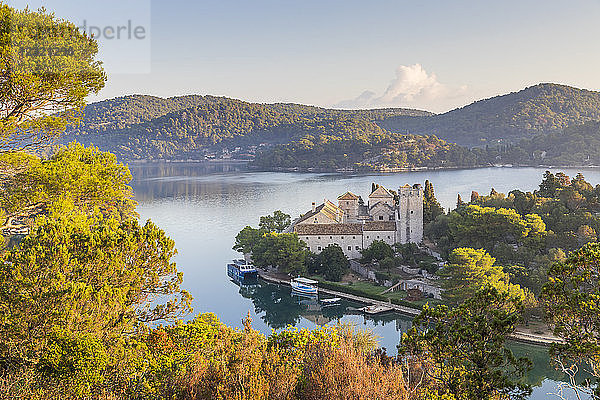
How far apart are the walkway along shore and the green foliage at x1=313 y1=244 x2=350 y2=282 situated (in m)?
1.33

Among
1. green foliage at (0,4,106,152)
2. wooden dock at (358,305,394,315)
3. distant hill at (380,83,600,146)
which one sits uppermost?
distant hill at (380,83,600,146)

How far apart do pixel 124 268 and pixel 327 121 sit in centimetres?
16575

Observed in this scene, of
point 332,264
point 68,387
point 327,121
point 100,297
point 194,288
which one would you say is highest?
point 327,121

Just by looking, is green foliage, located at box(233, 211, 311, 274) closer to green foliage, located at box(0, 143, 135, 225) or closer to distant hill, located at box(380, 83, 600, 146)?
green foliage, located at box(0, 143, 135, 225)

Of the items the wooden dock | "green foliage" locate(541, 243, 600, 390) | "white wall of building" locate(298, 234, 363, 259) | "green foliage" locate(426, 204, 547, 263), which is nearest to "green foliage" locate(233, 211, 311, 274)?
"white wall of building" locate(298, 234, 363, 259)

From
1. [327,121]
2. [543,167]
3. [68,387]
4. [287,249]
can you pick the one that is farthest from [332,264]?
[327,121]

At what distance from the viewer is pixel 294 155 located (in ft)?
439

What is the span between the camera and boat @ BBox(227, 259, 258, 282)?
34.3 meters

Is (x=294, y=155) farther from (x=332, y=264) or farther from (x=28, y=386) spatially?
(x=28, y=386)

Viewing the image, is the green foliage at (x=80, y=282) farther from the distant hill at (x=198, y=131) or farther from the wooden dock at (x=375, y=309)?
the distant hill at (x=198, y=131)

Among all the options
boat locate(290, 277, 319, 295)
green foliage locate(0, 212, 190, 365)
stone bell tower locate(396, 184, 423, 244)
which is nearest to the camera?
green foliage locate(0, 212, 190, 365)

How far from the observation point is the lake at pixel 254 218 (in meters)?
26.6

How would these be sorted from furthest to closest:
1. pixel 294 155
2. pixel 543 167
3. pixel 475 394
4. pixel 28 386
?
pixel 294 155
pixel 543 167
pixel 475 394
pixel 28 386

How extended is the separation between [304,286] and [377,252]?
5.55 metres
